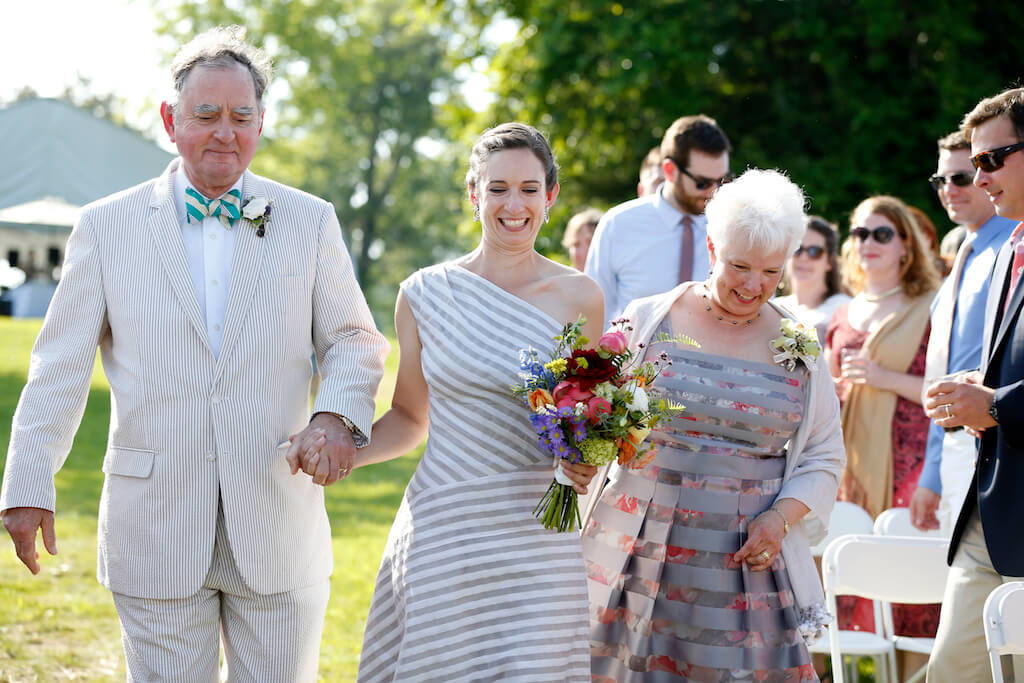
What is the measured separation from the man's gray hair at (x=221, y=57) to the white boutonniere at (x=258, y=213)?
0.37 meters

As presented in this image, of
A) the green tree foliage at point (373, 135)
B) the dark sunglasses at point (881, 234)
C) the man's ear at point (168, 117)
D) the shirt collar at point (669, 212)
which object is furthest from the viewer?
the green tree foliage at point (373, 135)

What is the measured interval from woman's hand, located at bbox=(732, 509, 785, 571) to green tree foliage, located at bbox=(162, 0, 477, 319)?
40.4 m

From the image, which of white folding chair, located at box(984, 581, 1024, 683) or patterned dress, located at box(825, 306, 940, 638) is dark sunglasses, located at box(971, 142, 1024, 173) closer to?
white folding chair, located at box(984, 581, 1024, 683)

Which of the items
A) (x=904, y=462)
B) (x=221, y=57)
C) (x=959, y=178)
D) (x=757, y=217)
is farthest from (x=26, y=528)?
(x=904, y=462)

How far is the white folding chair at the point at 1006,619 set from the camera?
3613 mm

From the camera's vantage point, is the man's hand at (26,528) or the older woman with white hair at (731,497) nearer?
the man's hand at (26,528)

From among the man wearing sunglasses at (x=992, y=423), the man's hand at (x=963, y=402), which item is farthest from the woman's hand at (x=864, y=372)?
the man's hand at (x=963, y=402)

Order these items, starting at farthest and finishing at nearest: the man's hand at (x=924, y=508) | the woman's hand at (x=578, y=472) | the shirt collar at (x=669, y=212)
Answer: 1. the shirt collar at (x=669, y=212)
2. the man's hand at (x=924, y=508)
3. the woman's hand at (x=578, y=472)

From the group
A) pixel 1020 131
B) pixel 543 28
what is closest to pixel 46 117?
pixel 543 28

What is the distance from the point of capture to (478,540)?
376cm

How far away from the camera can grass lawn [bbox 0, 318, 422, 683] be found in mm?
6617

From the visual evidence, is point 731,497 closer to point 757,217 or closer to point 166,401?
point 757,217

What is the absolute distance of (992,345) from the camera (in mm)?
4031

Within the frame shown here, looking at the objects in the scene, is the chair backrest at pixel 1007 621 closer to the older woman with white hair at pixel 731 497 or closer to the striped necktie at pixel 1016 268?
the older woman with white hair at pixel 731 497
